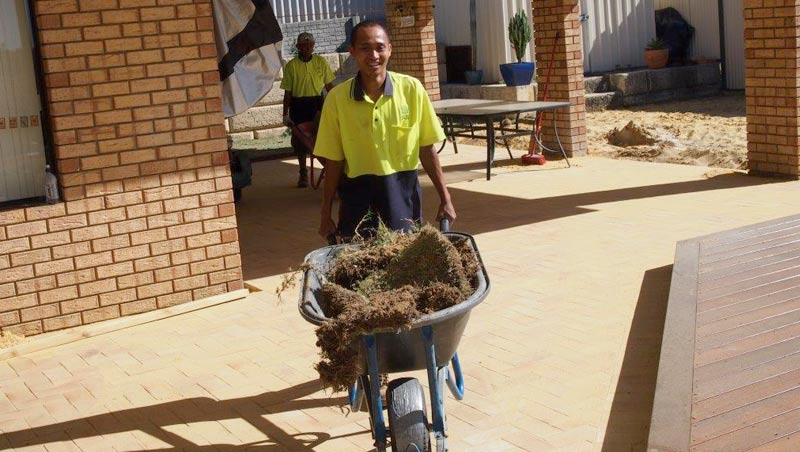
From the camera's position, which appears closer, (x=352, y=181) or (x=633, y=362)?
(x=352, y=181)

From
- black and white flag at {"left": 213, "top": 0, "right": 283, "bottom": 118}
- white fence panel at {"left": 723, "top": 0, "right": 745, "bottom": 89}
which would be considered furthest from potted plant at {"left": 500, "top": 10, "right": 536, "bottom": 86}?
black and white flag at {"left": 213, "top": 0, "right": 283, "bottom": 118}

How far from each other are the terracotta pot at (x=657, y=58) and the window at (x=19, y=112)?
49.7 ft

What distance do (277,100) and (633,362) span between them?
41.4 ft

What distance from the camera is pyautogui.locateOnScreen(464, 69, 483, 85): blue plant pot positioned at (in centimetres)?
1997

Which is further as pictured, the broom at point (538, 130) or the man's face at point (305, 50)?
the broom at point (538, 130)

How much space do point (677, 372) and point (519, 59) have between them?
46.3 ft

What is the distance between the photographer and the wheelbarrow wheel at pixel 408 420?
12.2 ft

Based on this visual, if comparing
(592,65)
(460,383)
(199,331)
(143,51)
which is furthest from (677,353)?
(592,65)

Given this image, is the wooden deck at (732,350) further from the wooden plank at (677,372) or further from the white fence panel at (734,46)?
the white fence panel at (734,46)

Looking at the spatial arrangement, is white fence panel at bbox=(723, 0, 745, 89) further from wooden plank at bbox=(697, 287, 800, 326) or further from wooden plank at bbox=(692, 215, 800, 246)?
wooden plank at bbox=(697, 287, 800, 326)

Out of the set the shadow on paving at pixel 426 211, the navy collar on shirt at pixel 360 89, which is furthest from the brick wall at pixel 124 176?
the navy collar on shirt at pixel 360 89

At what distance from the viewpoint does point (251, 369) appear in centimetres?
580

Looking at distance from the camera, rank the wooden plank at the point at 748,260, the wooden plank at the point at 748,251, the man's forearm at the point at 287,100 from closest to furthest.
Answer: the wooden plank at the point at 748,260 < the wooden plank at the point at 748,251 < the man's forearm at the point at 287,100

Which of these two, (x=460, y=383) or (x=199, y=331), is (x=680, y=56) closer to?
(x=199, y=331)
